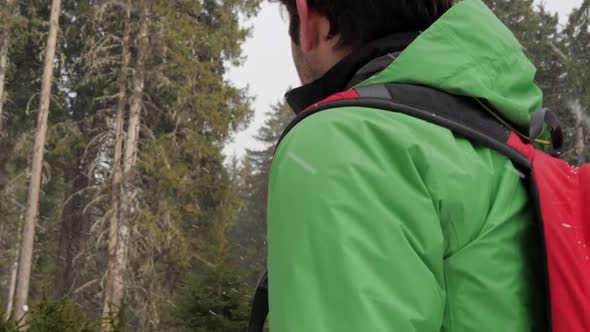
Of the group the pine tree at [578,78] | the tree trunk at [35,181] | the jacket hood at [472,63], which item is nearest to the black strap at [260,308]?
the jacket hood at [472,63]

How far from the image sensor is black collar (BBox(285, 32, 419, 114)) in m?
1.28

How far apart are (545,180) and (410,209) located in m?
0.32

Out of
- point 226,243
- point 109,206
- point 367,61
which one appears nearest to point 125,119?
point 109,206

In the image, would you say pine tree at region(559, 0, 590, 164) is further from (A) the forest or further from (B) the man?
(B) the man

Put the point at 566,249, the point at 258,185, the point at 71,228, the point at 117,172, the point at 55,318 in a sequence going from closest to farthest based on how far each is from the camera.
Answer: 1. the point at 566,249
2. the point at 55,318
3. the point at 117,172
4. the point at 71,228
5. the point at 258,185

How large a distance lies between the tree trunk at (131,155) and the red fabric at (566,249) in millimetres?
18514

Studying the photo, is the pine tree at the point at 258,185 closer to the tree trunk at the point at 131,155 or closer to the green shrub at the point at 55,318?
the tree trunk at the point at 131,155

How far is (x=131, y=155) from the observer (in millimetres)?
19625

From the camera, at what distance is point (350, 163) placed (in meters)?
0.93

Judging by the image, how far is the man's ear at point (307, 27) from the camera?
4.37 feet

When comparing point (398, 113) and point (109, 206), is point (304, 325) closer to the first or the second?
point (398, 113)

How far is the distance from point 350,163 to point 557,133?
0.67 meters

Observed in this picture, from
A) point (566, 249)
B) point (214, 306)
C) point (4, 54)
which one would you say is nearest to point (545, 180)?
point (566, 249)

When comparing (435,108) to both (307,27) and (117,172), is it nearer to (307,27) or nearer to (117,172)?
(307,27)
